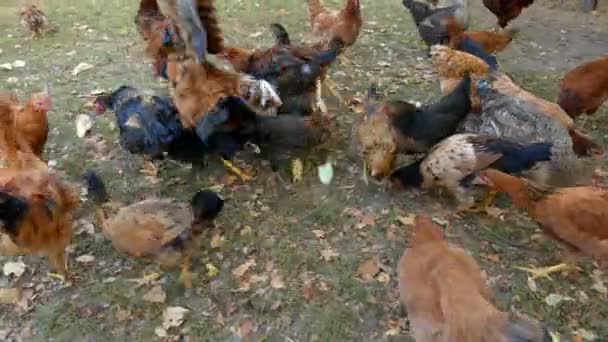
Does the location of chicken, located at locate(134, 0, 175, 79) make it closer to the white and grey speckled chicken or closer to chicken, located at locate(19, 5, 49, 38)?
chicken, located at locate(19, 5, 49, 38)

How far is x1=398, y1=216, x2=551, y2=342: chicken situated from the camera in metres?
2.32

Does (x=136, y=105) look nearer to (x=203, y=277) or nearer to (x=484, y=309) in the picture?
(x=203, y=277)

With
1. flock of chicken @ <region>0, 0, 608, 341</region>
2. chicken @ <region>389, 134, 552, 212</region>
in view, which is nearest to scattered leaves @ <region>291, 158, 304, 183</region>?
flock of chicken @ <region>0, 0, 608, 341</region>

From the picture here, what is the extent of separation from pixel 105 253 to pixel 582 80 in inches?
152

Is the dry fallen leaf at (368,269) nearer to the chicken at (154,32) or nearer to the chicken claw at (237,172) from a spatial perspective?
the chicken claw at (237,172)

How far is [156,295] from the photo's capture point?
128 inches

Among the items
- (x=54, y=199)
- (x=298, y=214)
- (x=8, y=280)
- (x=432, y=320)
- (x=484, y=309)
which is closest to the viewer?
(x=484, y=309)

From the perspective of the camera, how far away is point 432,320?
2551 millimetres

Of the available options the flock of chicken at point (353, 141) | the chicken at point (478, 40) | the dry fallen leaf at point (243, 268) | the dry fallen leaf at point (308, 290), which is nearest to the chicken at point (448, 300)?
the flock of chicken at point (353, 141)

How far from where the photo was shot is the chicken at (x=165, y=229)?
3.19 metres

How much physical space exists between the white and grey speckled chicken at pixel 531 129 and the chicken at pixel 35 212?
2814mm

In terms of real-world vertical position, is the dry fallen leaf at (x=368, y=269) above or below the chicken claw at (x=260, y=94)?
below

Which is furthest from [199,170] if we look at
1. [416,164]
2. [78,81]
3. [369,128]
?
[78,81]

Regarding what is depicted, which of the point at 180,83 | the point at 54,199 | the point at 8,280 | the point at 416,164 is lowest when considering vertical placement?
the point at 8,280
